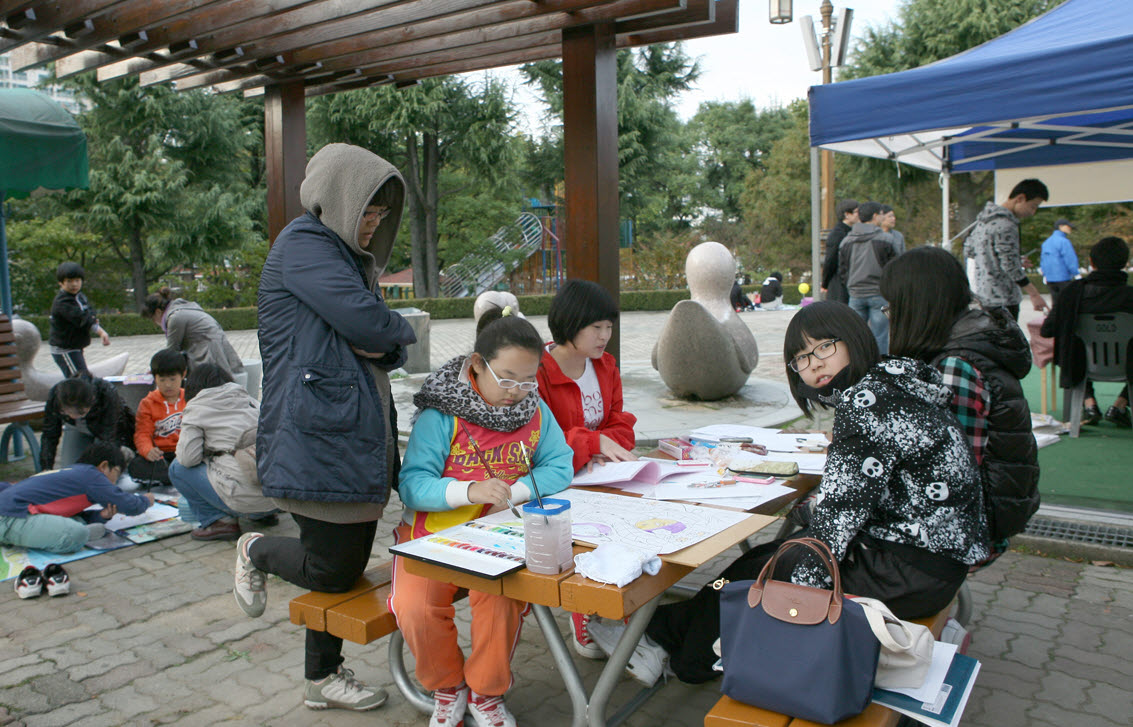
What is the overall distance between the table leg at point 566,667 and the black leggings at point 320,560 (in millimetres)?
726

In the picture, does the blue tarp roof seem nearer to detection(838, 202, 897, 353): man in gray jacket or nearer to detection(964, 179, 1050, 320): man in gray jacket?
detection(964, 179, 1050, 320): man in gray jacket

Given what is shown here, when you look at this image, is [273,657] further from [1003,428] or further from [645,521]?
[1003,428]

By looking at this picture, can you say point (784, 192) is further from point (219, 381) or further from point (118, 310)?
point (219, 381)

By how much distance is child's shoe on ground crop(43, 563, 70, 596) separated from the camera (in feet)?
13.5

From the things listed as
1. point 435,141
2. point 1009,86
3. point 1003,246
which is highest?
point 435,141

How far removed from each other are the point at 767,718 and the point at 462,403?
53.4 inches

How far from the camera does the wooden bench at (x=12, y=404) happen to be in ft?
20.7

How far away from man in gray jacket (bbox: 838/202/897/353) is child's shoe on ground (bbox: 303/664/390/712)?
677 centimetres

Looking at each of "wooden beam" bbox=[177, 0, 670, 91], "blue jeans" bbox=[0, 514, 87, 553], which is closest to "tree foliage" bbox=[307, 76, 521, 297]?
"wooden beam" bbox=[177, 0, 670, 91]

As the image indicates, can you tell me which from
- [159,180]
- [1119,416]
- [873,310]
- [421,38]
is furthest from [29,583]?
[159,180]

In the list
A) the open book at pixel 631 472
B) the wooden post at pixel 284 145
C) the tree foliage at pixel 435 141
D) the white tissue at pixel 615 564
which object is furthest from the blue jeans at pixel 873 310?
the tree foliage at pixel 435 141

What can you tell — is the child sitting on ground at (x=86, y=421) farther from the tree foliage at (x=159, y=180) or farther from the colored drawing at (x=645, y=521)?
the tree foliage at (x=159, y=180)

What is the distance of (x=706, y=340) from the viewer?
8.12 metres

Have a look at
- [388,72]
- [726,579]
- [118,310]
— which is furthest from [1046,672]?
[118,310]
